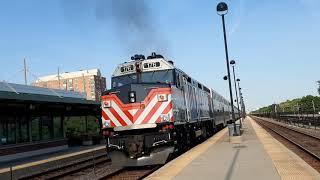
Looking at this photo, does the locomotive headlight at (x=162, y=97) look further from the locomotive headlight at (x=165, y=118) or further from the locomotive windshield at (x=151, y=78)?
the locomotive windshield at (x=151, y=78)

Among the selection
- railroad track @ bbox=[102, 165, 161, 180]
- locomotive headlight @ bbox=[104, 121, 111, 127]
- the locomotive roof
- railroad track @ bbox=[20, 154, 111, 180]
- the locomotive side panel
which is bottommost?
railroad track @ bbox=[20, 154, 111, 180]

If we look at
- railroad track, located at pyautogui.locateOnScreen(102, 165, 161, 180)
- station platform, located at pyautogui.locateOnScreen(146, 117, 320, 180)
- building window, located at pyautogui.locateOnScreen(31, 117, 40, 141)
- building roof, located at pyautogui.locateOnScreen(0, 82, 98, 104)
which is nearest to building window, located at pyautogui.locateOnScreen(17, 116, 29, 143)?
building window, located at pyautogui.locateOnScreen(31, 117, 40, 141)

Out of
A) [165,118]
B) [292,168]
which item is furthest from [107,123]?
[292,168]

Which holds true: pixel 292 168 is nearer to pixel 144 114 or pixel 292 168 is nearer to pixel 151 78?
pixel 144 114

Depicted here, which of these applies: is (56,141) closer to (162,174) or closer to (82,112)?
(82,112)

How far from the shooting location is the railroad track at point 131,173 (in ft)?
43.7

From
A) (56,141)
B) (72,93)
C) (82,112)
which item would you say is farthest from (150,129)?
(72,93)

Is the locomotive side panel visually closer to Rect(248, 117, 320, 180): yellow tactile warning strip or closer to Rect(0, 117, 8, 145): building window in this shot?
Rect(248, 117, 320, 180): yellow tactile warning strip

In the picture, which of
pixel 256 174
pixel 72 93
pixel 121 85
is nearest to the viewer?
pixel 256 174

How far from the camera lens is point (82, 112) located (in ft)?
113

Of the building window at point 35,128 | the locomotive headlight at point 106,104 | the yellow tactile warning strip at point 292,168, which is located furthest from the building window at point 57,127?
the yellow tactile warning strip at point 292,168

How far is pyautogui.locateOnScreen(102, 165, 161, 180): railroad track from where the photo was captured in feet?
43.7

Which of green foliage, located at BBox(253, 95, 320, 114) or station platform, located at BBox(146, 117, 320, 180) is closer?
station platform, located at BBox(146, 117, 320, 180)

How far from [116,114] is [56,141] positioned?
57.8 feet
